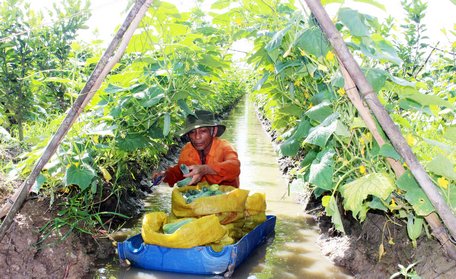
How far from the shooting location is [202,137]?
4.56m

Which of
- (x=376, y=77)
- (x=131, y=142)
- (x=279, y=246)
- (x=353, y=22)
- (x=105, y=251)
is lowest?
(x=279, y=246)

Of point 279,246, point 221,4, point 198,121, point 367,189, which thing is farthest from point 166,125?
point 367,189

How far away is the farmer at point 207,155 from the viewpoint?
442cm

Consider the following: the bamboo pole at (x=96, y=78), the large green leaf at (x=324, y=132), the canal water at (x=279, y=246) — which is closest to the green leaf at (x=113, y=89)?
the bamboo pole at (x=96, y=78)

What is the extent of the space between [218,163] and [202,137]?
1.02ft

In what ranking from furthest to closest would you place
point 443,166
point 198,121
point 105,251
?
point 198,121 → point 105,251 → point 443,166

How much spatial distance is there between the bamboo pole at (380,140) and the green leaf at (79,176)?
5.97 feet

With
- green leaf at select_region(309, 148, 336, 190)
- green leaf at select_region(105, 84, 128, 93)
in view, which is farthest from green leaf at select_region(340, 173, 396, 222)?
green leaf at select_region(105, 84, 128, 93)

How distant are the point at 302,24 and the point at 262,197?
1726 millimetres

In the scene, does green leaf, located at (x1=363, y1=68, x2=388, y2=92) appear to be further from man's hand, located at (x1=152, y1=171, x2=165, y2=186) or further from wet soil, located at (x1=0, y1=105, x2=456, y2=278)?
man's hand, located at (x1=152, y1=171, x2=165, y2=186)

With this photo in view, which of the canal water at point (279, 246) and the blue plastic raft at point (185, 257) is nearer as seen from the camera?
the blue plastic raft at point (185, 257)

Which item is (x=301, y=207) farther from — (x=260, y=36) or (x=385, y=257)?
(x=260, y=36)

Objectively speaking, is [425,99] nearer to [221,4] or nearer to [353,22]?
[353,22]

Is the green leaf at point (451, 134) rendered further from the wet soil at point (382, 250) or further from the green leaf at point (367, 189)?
the wet soil at point (382, 250)
